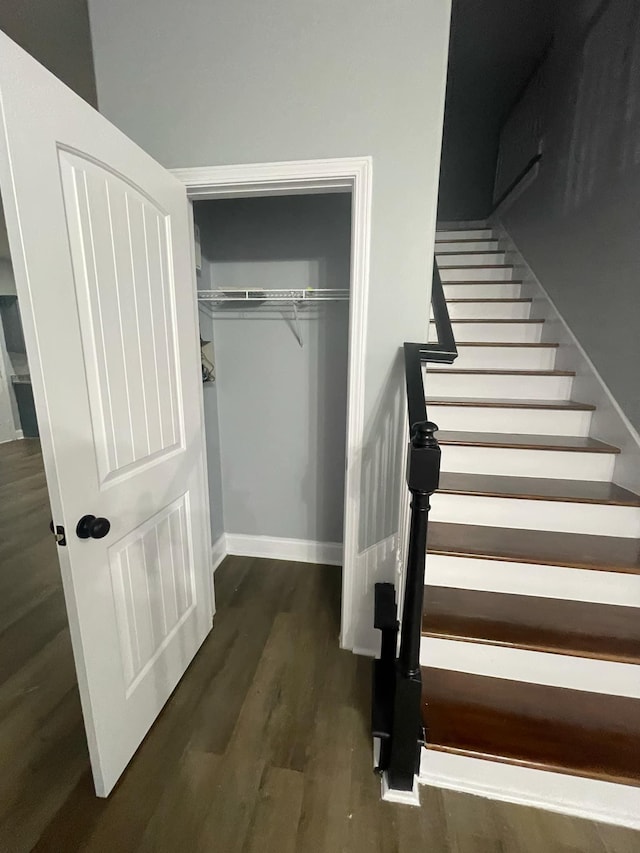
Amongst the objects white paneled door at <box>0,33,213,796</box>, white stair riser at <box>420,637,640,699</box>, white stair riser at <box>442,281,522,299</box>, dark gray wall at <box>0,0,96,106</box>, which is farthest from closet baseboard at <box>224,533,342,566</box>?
dark gray wall at <box>0,0,96,106</box>

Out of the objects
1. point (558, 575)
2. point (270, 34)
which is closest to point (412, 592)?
point (558, 575)

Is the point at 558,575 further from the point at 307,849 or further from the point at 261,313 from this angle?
the point at 261,313

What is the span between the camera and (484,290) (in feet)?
9.27

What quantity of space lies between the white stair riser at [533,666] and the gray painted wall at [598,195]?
1030mm

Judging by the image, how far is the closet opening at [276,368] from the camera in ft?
6.96

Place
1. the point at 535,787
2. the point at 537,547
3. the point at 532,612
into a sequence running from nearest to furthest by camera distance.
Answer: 1. the point at 535,787
2. the point at 532,612
3. the point at 537,547

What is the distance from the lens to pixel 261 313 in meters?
2.23

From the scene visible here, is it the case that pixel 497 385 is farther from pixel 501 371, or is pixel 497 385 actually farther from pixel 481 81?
pixel 481 81

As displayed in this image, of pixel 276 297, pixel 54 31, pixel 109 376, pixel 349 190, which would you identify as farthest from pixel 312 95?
pixel 54 31

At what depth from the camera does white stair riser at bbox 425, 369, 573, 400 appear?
215 cm

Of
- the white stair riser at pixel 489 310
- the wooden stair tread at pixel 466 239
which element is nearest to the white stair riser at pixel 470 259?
the wooden stair tread at pixel 466 239

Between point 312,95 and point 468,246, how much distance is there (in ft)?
8.86

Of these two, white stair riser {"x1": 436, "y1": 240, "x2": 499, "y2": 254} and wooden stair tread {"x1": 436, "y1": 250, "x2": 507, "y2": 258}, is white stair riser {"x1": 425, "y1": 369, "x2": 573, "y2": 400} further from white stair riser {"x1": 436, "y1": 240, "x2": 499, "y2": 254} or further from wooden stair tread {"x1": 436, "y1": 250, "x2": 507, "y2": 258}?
white stair riser {"x1": 436, "y1": 240, "x2": 499, "y2": 254}

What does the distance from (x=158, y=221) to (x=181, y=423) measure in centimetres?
73
